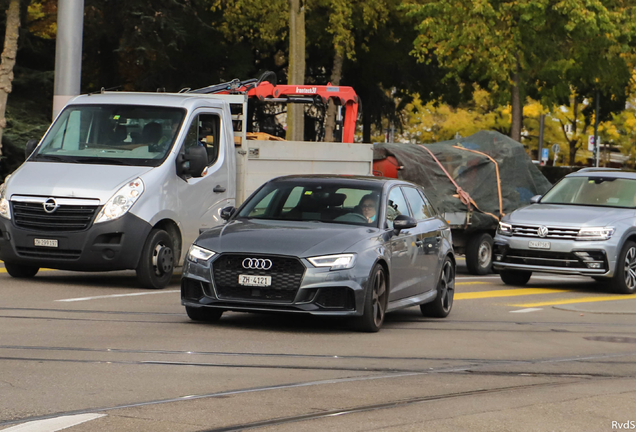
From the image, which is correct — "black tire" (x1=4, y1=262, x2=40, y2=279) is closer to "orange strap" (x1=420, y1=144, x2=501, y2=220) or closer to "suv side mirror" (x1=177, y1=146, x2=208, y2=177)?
"suv side mirror" (x1=177, y1=146, x2=208, y2=177)

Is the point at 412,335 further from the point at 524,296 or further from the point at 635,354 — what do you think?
the point at 524,296

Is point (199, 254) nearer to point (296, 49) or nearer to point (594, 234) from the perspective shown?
point (594, 234)

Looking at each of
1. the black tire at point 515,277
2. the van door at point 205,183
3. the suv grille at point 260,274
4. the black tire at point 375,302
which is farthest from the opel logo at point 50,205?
the black tire at point 515,277

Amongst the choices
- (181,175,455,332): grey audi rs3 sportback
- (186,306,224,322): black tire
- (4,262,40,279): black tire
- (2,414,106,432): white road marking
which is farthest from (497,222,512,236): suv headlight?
(2,414,106,432): white road marking

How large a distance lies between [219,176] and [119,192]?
2.06m

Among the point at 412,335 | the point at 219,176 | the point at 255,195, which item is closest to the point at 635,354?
the point at 412,335

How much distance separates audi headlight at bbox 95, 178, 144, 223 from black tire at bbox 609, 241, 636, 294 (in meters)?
7.00

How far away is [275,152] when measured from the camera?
15.4 m

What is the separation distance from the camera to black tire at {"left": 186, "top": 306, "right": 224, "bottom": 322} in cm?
1020

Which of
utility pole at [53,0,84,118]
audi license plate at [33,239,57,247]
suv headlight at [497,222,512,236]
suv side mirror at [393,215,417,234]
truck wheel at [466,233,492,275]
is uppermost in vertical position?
utility pole at [53,0,84,118]

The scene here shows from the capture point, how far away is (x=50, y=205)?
41.4 feet

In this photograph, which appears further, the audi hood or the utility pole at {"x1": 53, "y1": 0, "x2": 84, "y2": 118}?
the utility pole at {"x1": 53, "y1": 0, "x2": 84, "y2": 118}

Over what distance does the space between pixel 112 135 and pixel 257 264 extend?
482 centimetres

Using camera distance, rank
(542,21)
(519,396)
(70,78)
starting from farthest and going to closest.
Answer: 1. (542,21)
2. (70,78)
3. (519,396)
